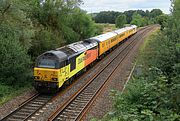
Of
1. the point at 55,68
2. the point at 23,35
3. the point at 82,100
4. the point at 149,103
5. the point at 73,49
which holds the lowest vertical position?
the point at 82,100

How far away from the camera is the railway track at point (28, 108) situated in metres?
15.8

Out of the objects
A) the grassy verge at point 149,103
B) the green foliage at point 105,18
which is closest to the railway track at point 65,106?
the grassy verge at point 149,103

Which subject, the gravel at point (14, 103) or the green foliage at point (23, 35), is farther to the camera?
the green foliage at point (23, 35)

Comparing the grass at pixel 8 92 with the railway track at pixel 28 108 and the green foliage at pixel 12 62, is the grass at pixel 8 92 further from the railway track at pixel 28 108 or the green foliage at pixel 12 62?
the railway track at pixel 28 108

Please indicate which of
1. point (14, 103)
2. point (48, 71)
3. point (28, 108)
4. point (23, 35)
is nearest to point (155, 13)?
point (23, 35)

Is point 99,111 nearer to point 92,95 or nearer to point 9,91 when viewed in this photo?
point 92,95

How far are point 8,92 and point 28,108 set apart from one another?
134 inches

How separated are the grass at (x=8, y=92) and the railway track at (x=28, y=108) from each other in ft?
4.41

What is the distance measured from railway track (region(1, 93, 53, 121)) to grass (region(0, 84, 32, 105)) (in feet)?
4.41

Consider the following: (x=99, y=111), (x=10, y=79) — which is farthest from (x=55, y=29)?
(x=99, y=111)

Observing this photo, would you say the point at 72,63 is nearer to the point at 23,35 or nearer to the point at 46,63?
the point at 46,63

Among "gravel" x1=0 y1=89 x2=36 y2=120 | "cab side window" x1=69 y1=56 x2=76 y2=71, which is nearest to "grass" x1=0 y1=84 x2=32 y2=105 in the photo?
"gravel" x1=0 y1=89 x2=36 y2=120

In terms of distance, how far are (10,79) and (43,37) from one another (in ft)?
30.4

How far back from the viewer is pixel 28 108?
17.5m
